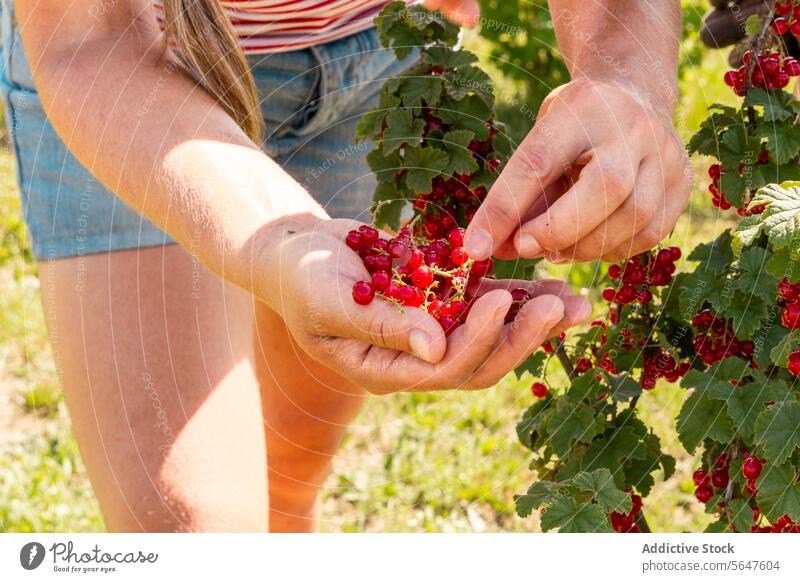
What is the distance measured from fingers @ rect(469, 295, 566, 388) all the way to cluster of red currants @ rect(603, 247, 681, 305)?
0.31m

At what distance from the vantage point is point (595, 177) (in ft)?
3.96

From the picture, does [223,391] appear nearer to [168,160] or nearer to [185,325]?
[185,325]

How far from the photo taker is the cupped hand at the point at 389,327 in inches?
45.5

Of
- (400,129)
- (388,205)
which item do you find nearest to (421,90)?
(400,129)

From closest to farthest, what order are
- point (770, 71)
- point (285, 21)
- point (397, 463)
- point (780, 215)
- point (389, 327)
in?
point (780, 215)
point (389, 327)
point (770, 71)
point (285, 21)
point (397, 463)

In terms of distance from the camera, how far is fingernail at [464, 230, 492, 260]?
4.06 feet

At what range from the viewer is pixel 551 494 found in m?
1.22

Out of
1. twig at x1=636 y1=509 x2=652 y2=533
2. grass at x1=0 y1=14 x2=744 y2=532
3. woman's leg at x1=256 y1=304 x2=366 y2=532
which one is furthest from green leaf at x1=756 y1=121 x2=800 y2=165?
grass at x1=0 y1=14 x2=744 y2=532

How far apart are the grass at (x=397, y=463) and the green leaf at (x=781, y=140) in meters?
1.19

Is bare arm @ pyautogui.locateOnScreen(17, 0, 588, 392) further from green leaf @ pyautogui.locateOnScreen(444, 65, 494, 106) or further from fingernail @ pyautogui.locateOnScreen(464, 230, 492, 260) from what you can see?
green leaf @ pyautogui.locateOnScreen(444, 65, 494, 106)

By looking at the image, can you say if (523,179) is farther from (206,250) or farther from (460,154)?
(206,250)

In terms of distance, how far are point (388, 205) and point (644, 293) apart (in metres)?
0.46
